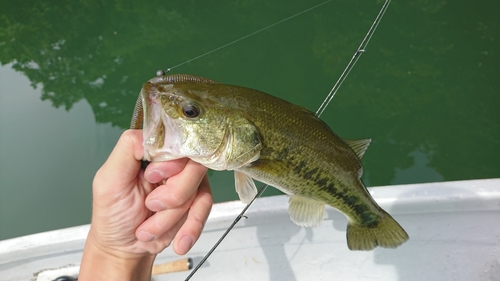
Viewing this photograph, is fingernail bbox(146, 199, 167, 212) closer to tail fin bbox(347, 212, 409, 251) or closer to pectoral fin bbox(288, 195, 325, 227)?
pectoral fin bbox(288, 195, 325, 227)

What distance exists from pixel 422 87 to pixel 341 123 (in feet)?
5.68

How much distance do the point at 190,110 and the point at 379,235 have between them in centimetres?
114

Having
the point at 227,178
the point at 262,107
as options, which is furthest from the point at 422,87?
the point at 262,107

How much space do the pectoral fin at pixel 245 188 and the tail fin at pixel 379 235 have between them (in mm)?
600

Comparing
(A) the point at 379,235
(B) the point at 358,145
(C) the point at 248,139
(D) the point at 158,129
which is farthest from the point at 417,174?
(D) the point at 158,129

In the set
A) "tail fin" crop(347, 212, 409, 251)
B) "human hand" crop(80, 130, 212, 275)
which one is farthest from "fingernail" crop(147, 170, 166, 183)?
"tail fin" crop(347, 212, 409, 251)

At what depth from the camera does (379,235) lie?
1.82m

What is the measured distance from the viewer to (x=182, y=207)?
167cm

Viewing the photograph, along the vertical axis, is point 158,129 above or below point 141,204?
above

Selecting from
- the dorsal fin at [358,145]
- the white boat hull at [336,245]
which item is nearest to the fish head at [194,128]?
the dorsal fin at [358,145]

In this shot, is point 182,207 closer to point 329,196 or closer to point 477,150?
point 329,196

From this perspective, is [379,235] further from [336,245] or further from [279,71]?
[279,71]

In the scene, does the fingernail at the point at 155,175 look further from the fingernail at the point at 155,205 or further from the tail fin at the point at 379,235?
the tail fin at the point at 379,235

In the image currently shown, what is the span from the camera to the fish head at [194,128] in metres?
1.40
